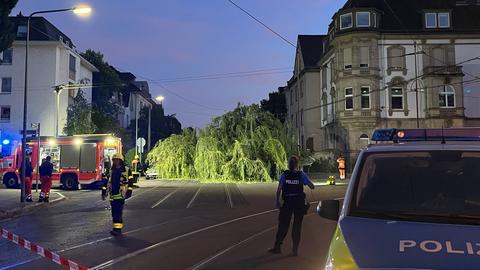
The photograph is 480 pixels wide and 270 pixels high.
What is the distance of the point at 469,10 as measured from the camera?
4650 cm

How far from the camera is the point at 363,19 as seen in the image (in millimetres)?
43750

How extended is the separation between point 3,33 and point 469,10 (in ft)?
141

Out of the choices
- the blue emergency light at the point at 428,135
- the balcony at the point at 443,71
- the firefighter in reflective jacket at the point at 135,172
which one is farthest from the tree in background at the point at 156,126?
the blue emergency light at the point at 428,135

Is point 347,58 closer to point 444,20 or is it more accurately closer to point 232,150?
point 444,20

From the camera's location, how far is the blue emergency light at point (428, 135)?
474cm

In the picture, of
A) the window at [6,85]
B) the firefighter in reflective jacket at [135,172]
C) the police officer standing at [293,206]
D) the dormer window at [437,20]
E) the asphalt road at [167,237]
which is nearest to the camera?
the asphalt road at [167,237]

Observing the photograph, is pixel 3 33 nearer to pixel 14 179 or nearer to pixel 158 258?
pixel 158 258

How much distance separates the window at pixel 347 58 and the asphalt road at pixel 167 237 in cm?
2775

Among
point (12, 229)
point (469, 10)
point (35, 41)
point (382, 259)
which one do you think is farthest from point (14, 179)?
point (469, 10)

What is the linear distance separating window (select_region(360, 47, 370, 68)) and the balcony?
17.1ft

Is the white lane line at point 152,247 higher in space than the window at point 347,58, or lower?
lower

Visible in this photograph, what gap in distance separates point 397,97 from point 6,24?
117 ft

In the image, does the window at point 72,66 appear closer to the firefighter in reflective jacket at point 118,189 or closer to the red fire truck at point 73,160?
the red fire truck at point 73,160

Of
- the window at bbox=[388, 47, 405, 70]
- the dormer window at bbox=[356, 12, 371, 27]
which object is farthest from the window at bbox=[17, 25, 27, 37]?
the window at bbox=[388, 47, 405, 70]
